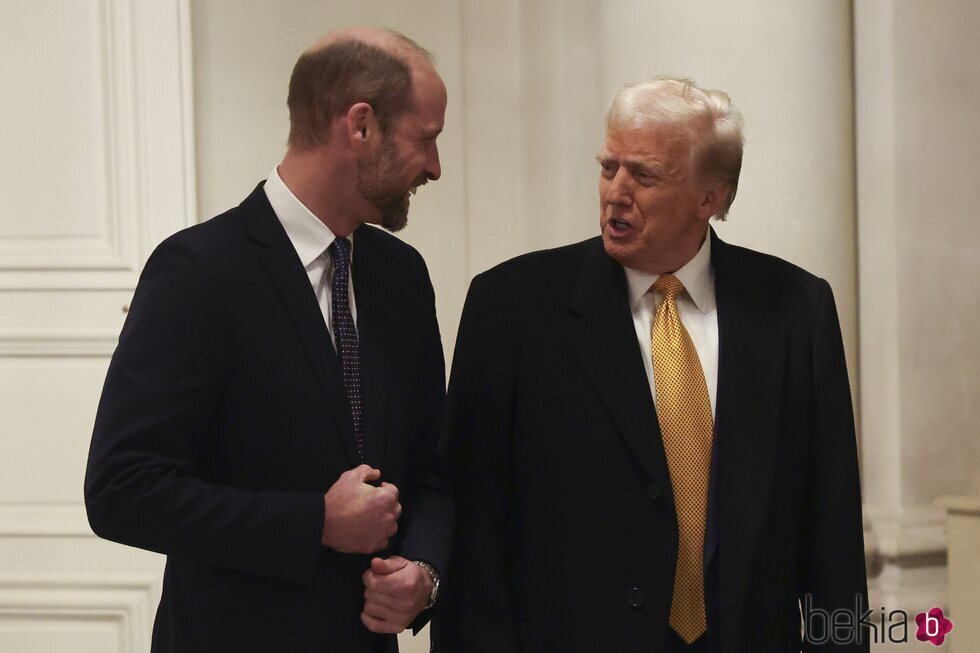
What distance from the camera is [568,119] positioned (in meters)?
4.02

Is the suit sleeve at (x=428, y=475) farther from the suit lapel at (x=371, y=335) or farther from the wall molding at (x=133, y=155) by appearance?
the wall molding at (x=133, y=155)

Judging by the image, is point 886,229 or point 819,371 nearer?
point 819,371

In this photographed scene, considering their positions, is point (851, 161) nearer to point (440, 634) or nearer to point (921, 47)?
point (921, 47)

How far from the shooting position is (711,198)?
2.42 m

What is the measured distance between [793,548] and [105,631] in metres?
2.33

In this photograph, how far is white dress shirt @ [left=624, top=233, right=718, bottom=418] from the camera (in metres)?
2.38

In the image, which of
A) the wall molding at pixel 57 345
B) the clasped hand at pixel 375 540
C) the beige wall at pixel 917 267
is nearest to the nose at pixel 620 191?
the clasped hand at pixel 375 540

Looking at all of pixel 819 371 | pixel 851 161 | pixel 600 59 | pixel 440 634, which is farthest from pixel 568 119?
pixel 440 634

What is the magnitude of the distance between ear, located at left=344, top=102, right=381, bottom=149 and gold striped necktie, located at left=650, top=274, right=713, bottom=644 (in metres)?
0.68

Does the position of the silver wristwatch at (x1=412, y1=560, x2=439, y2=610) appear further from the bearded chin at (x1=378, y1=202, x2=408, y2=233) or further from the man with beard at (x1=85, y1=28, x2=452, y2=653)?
the bearded chin at (x1=378, y1=202, x2=408, y2=233)

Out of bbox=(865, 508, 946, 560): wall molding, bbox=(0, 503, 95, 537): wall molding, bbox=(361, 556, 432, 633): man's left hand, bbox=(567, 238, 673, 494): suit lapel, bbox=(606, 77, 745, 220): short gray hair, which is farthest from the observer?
bbox=(0, 503, 95, 537): wall molding

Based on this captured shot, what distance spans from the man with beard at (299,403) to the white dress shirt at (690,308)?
1.44 feet

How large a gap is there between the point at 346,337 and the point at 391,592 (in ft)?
1.48

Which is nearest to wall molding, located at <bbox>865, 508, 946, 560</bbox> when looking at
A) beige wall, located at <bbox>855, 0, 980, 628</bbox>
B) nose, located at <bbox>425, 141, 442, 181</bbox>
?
beige wall, located at <bbox>855, 0, 980, 628</bbox>
